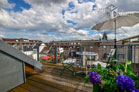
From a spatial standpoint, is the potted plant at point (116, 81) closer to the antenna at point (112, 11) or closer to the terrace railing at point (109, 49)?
the terrace railing at point (109, 49)

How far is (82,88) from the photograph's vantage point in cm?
196

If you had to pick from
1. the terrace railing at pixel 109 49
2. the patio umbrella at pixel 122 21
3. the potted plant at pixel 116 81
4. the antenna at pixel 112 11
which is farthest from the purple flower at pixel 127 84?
the antenna at pixel 112 11

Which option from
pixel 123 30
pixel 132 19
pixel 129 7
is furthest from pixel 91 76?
pixel 123 30

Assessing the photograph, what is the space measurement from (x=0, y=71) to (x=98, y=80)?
199cm

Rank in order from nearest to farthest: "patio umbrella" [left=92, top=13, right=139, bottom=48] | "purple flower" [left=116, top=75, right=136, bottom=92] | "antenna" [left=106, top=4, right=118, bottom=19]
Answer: "purple flower" [left=116, top=75, right=136, bottom=92] → "patio umbrella" [left=92, top=13, right=139, bottom=48] → "antenna" [left=106, top=4, right=118, bottom=19]

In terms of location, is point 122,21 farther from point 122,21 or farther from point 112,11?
point 112,11

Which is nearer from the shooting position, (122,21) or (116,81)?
(116,81)

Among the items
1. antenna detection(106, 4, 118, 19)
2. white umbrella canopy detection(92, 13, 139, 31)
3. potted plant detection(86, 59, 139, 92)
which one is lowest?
potted plant detection(86, 59, 139, 92)

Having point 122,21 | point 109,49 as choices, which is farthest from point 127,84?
point 109,49

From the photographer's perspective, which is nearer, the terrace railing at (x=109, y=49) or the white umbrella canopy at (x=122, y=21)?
the white umbrella canopy at (x=122, y=21)

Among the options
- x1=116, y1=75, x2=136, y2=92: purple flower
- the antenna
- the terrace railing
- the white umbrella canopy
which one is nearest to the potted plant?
x1=116, y1=75, x2=136, y2=92: purple flower

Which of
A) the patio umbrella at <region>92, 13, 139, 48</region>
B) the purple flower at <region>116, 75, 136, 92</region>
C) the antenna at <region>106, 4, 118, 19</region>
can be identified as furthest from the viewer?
the antenna at <region>106, 4, 118, 19</region>

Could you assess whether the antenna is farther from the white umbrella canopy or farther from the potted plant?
the potted plant

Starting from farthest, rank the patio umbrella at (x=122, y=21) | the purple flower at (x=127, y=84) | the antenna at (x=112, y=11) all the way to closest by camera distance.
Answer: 1. the antenna at (x=112, y=11)
2. the patio umbrella at (x=122, y=21)
3. the purple flower at (x=127, y=84)
